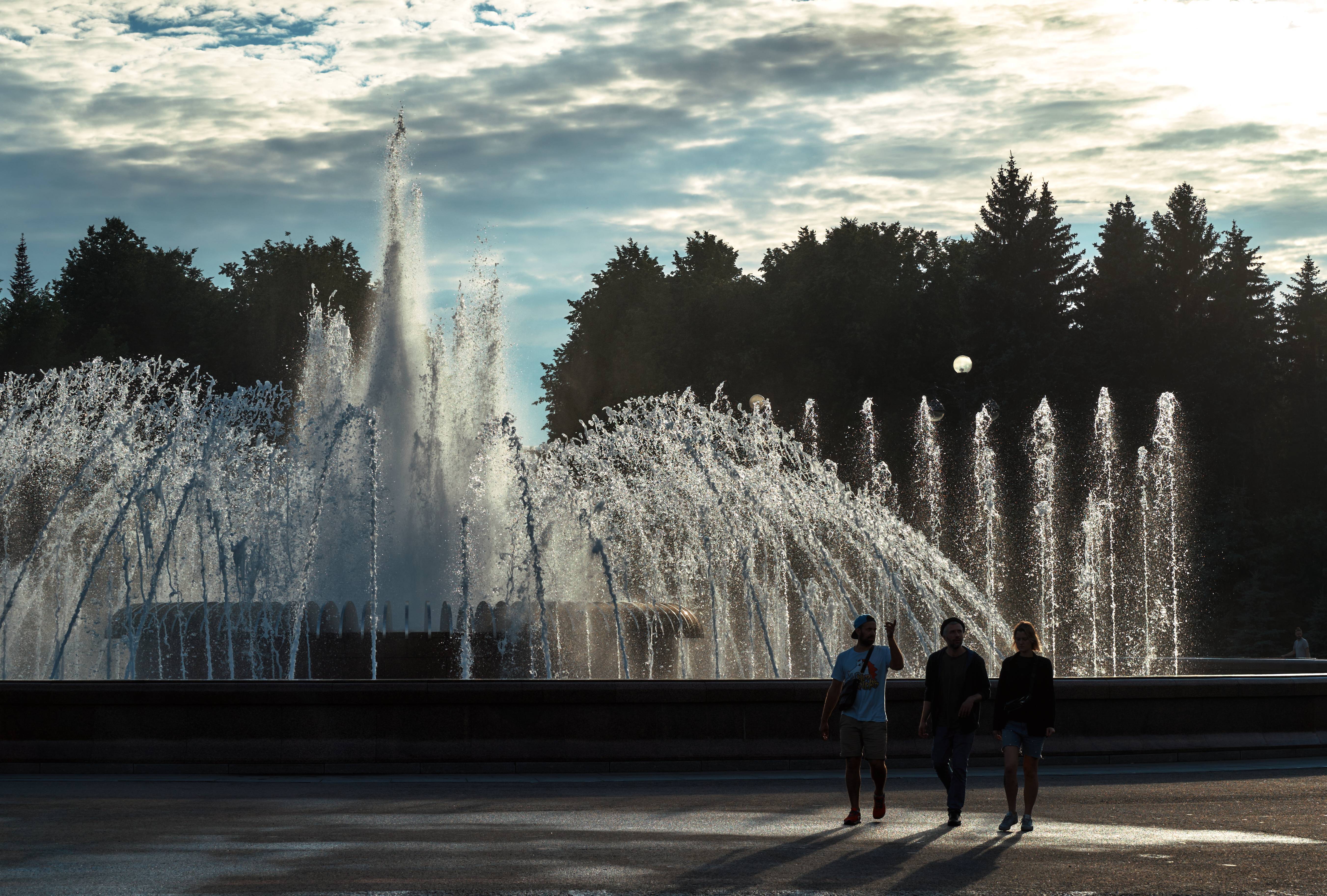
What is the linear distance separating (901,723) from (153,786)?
21.9 ft

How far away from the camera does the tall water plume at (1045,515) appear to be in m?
50.3

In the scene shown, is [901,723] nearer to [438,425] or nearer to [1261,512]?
[438,425]

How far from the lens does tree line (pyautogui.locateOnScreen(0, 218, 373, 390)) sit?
242ft

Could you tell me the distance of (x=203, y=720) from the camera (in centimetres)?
1348

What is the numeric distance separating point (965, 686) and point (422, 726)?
16.7ft

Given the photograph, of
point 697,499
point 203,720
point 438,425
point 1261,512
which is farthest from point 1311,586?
point 203,720

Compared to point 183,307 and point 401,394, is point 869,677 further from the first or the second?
point 183,307

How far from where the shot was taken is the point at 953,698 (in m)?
11.1

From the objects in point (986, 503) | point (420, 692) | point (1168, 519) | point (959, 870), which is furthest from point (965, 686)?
point (1168, 519)

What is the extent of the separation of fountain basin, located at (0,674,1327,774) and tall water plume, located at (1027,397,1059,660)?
118 feet

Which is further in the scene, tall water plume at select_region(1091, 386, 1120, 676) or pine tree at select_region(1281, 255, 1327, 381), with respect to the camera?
pine tree at select_region(1281, 255, 1327, 381)

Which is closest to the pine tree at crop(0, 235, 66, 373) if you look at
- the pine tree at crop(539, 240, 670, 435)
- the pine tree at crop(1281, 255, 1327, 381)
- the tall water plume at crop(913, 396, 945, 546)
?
the pine tree at crop(539, 240, 670, 435)

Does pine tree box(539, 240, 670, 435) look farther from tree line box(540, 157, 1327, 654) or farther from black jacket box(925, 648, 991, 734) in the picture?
black jacket box(925, 648, 991, 734)

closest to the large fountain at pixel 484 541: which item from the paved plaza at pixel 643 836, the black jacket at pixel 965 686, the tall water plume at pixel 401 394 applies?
the tall water plume at pixel 401 394
